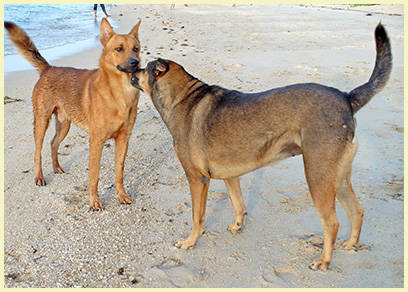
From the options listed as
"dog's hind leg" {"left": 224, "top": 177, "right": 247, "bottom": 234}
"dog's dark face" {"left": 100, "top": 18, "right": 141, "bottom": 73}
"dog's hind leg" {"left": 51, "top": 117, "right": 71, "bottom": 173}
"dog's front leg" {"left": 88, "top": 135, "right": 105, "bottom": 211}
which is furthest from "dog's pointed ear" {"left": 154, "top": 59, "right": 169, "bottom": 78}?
"dog's hind leg" {"left": 51, "top": 117, "right": 71, "bottom": 173}

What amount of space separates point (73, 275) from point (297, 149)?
2232mm

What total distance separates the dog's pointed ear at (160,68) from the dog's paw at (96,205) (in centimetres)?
168

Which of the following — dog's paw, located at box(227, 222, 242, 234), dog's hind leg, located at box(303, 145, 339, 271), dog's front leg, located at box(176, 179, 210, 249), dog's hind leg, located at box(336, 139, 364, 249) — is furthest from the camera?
dog's paw, located at box(227, 222, 242, 234)

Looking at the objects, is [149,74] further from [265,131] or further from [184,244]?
[184,244]

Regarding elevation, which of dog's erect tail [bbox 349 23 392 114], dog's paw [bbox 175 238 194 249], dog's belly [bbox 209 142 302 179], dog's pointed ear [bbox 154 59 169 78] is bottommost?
dog's paw [bbox 175 238 194 249]

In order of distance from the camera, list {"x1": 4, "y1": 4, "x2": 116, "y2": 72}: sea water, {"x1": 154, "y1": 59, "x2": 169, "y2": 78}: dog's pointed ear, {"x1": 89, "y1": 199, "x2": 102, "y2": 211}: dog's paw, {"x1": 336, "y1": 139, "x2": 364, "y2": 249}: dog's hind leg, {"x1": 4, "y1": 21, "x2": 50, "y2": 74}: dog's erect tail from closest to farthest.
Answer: {"x1": 336, "y1": 139, "x2": 364, "y2": 249}: dog's hind leg < {"x1": 154, "y1": 59, "x2": 169, "y2": 78}: dog's pointed ear < {"x1": 89, "y1": 199, "x2": 102, "y2": 211}: dog's paw < {"x1": 4, "y1": 21, "x2": 50, "y2": 74}: dog's erect tail < {"x1": 4, "y1": 4, "x2": 116, "y2": 72}: sea water

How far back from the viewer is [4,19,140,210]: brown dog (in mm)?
4637

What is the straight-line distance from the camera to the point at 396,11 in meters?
23.1

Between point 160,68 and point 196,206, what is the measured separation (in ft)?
4.64

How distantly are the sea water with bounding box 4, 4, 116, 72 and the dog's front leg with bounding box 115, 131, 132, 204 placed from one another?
6342 millimetres

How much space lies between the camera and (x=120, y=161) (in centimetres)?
493

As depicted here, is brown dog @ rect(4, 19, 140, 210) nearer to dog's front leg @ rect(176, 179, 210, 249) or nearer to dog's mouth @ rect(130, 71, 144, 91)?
dog's mouth @ rect(130, 71, 144, 91)

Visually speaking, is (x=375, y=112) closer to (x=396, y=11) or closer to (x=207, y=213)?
(x=207, y=213)
